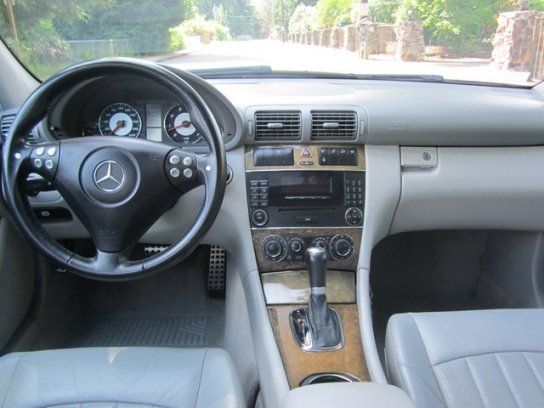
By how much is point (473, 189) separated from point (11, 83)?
1.79 metres

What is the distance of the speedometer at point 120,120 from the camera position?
1800mm

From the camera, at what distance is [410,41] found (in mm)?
2258

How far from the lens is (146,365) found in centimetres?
141

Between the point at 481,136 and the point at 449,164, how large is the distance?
6.1 inches

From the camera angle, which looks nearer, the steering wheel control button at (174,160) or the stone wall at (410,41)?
the steering wheel control button at (174,160)

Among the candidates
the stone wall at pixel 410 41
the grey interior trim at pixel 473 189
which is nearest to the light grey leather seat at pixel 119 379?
the grey interior trim at pixel 473 189

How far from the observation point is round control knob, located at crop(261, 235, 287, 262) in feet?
5.99

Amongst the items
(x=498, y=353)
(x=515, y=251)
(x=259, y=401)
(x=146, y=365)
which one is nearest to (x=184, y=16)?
(x=146, y=365)

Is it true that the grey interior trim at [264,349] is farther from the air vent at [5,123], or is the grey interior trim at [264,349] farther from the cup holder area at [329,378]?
the air vent at [5,123]

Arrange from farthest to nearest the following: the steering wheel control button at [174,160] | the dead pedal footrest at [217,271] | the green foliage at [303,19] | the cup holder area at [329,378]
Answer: the dead pedal footrest at [217,271], the green foliage at [303,19], the cup holder area at [329,378], the steering wheel control button at [174,160]

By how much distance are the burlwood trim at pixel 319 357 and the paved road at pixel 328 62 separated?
3.65 ft

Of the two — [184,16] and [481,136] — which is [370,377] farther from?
[184,16]

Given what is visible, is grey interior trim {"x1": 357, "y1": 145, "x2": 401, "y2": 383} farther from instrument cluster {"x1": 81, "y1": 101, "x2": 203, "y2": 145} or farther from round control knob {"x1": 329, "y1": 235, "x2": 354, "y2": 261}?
instrument cluster {"x1": 81, "y1": 101, "x2": 203, "y2": 145}

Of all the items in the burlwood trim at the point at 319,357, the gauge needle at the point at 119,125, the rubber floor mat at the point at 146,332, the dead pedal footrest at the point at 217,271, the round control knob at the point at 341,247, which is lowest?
the rubber floor mat at the point at 146,332
